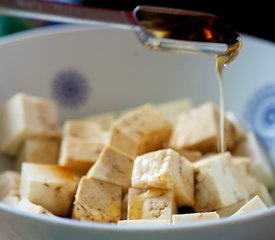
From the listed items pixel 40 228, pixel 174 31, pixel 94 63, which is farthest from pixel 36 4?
pixel 40 228

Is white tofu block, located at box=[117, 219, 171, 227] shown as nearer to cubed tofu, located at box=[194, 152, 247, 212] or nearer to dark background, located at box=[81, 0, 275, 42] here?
cubed tofu, located at box=[194, 152, 247, 212]

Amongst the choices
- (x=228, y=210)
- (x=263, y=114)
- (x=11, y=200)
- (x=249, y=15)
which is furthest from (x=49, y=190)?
(x=249, y=15)

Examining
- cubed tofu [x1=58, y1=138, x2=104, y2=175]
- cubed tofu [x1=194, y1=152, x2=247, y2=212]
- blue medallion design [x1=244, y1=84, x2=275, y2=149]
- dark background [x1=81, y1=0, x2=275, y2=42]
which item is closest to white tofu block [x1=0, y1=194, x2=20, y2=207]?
cubed tofu [x1=58, y1=138, x2=104, y2=175]

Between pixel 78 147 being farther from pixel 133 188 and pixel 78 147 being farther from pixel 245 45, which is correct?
pixel 245 45

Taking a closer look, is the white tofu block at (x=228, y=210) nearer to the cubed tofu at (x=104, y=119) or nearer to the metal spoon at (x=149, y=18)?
the metal spoon at (x=149, y=18)

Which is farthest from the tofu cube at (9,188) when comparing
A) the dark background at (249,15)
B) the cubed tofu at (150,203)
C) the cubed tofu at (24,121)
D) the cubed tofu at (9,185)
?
the dark background at (249,15)
